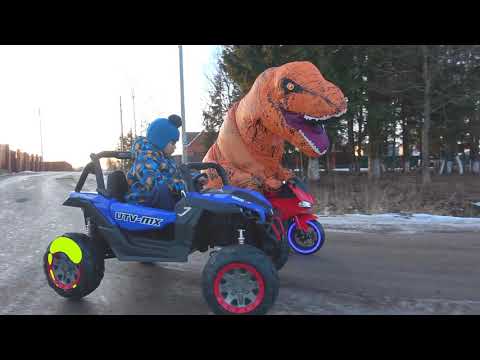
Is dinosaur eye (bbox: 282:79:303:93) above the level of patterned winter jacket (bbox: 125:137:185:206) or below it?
above

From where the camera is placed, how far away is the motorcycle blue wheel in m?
5.34

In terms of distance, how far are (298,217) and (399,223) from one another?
322 centimetres

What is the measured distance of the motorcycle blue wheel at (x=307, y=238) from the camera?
5336 millimetres

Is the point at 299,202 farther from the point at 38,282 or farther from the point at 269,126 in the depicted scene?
the point at 38,282

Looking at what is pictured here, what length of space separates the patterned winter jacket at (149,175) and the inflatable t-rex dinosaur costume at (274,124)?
2.17 m

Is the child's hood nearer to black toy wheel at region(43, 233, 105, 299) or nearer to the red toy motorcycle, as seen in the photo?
black toy wheel at region(43, 233, 105, 299)

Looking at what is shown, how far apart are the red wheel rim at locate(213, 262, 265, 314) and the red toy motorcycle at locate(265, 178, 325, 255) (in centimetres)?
237

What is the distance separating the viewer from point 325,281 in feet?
13.5

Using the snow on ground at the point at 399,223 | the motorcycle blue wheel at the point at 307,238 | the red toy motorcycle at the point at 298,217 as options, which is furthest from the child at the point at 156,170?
the snow on ground at the point at 399,223

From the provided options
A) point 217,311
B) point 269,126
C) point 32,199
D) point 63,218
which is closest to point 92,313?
point 217,311

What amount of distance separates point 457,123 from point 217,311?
21155mm

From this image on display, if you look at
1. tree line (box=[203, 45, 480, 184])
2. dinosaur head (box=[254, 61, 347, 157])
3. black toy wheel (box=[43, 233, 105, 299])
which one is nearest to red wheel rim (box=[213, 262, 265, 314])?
black toy wheel (box=[43, 233, 105, 299])

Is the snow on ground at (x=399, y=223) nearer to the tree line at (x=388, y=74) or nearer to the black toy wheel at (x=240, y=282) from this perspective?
the black toy wheel at (x=240, y=282)

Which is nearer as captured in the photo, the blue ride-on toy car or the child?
the blue ride-on toy car
